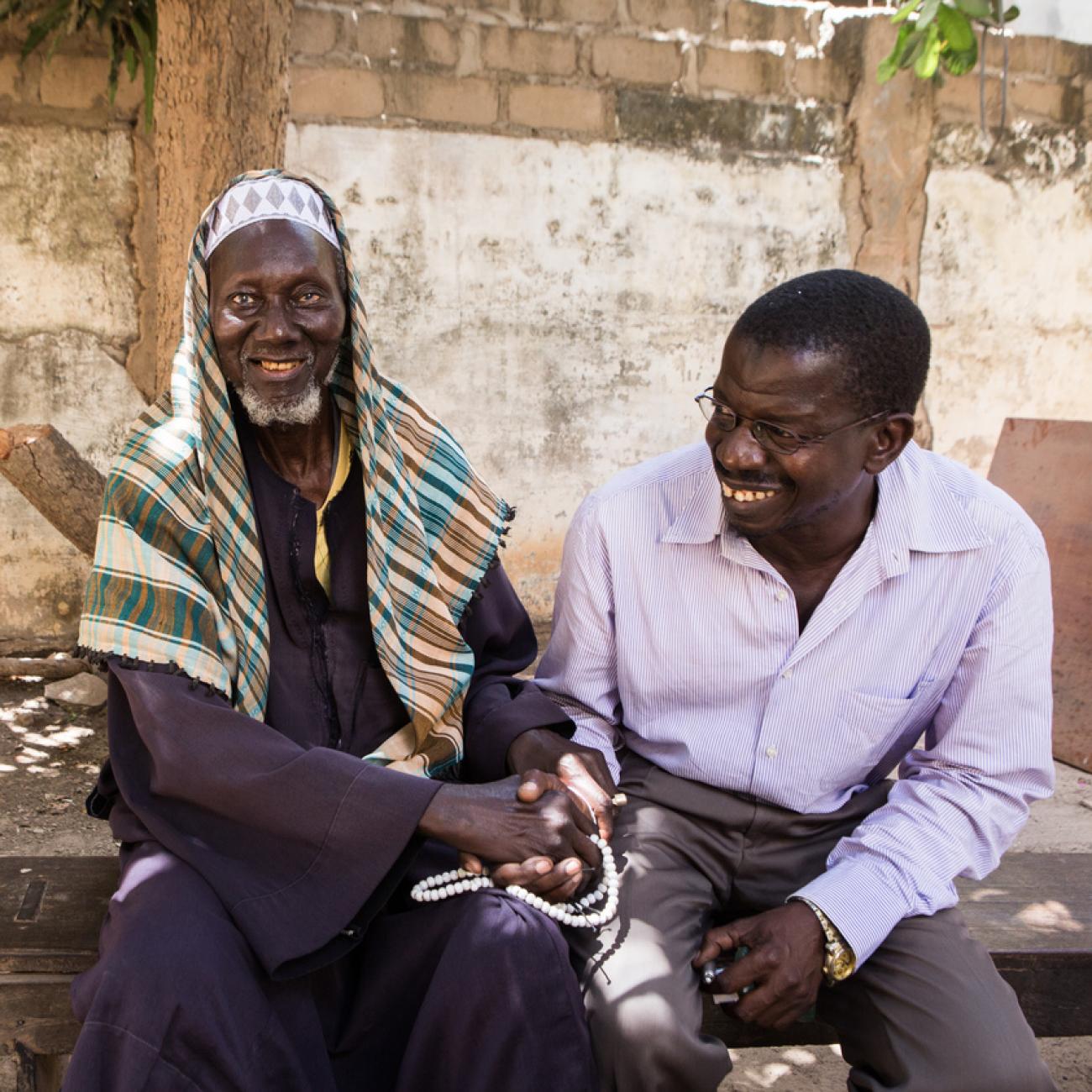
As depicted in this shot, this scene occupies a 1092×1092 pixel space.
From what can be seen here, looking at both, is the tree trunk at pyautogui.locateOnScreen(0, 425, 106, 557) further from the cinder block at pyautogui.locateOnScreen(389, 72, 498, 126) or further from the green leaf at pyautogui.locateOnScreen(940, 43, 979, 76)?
the green leaf at pyautogui.locateOnScreen(940, 43, 979, 76)

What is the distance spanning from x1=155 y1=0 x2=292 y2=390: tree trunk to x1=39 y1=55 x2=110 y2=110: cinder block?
1.43 meters

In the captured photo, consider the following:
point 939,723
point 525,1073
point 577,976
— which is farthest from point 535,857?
point 939,723

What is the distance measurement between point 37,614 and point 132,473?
3.65 m

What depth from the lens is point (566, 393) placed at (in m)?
5.98

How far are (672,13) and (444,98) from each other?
1157 mm

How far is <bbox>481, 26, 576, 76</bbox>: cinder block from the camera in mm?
5543

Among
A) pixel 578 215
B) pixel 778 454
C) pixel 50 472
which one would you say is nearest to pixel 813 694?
pixel 778 454

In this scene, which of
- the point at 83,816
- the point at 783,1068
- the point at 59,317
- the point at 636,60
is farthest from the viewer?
the point at 636,60

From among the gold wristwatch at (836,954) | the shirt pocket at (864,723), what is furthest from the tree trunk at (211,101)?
the gold wristwatch at (836,954)

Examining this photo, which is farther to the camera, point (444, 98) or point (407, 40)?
point (444, 98)

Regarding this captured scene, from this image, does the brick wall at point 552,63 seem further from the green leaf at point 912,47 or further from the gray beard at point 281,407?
the gray beard at point 281,407

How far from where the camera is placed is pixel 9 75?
5.23m

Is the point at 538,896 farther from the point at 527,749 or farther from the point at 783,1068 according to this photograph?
the point at 783,1068

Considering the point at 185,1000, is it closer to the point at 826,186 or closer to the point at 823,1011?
the point at 823,1011
